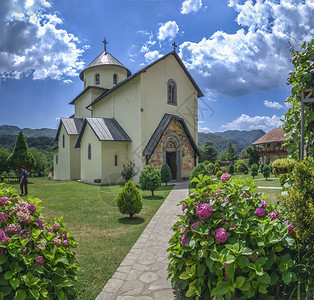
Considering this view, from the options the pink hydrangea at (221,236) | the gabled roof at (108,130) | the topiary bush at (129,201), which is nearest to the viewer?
the pink hydrangea at (221,236)

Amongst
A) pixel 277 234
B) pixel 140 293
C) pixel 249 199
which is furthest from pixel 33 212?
pixel 277 234

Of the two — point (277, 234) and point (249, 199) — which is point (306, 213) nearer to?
point (277, 234)

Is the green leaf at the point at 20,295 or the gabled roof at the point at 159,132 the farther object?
the gabled roof at the point at 159,132

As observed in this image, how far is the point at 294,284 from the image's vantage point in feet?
8.98

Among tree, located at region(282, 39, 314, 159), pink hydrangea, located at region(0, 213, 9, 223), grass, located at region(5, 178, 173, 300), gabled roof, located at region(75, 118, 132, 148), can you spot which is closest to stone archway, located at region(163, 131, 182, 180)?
gabled roof, located at region(75, 118, 132, 148)

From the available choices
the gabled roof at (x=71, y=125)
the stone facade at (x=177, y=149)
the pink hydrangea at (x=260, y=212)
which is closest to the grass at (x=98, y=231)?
the pink hydrangea at (x=260, y=212)

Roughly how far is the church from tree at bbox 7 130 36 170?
3.56 m

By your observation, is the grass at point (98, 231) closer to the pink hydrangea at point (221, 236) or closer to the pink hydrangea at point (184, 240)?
the pink hydrangea at point (184, 240)

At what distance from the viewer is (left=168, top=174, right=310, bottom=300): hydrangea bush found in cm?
232

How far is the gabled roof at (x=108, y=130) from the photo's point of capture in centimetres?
1661

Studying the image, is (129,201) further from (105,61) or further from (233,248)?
(105,61)

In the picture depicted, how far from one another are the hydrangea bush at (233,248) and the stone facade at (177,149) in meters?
13.5

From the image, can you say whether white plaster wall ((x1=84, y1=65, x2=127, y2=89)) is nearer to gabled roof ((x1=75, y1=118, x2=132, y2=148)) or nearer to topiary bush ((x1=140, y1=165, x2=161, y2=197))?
gabled roof ((x1=75, y1=118, x2=132, y2=148))

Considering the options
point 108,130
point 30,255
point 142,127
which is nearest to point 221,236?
point 30,255
